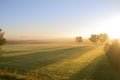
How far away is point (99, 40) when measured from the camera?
18900cm

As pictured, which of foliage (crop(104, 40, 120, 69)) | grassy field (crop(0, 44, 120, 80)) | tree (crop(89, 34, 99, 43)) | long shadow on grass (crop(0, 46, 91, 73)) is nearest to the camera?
grassy field (crop(0, 44, 120, 80))

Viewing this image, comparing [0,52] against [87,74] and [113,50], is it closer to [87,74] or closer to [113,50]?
[87,74]

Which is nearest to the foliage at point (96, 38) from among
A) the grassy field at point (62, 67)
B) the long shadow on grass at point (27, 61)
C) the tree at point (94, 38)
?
the tree at point (94, 38)

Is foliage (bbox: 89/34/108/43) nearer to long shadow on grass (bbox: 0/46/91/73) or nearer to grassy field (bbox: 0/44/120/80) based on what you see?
long shadow on grass (bbox: 0/46/91/73)

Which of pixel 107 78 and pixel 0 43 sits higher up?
pixel 0 43

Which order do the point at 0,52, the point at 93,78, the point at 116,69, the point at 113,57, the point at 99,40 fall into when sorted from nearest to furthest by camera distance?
the point at 0,52 < the point at 93,78 < the point at 116,69 < the point at 113,57 < the point at 99,40

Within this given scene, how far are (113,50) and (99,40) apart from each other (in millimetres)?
134135

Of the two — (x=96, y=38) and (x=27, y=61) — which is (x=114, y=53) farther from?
(x=96, y=38)

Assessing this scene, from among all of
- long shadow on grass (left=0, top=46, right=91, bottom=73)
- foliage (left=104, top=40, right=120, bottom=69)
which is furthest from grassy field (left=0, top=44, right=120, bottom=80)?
foliage (left=104, top=40, right=120, bottom=69)

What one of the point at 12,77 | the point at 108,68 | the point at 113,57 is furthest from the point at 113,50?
the point at 12,77

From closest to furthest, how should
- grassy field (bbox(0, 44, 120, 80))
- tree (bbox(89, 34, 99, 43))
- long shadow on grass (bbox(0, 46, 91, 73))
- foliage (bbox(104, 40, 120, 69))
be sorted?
grassy field (bbox(0, 44, 120, 80))
long shadow on grass (bbox(0, 46, 91, 73))
foliage (bbox(104, 40, 120, 69))
tree (bbox(89, 34, 99, 43))

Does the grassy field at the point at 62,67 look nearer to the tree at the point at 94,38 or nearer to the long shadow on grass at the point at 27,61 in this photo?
the long shadow on grass at the point at 27,61

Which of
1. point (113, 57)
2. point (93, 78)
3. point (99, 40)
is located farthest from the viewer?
point (99, 40)

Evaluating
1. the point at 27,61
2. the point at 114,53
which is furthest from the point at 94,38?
the point at 114,53
